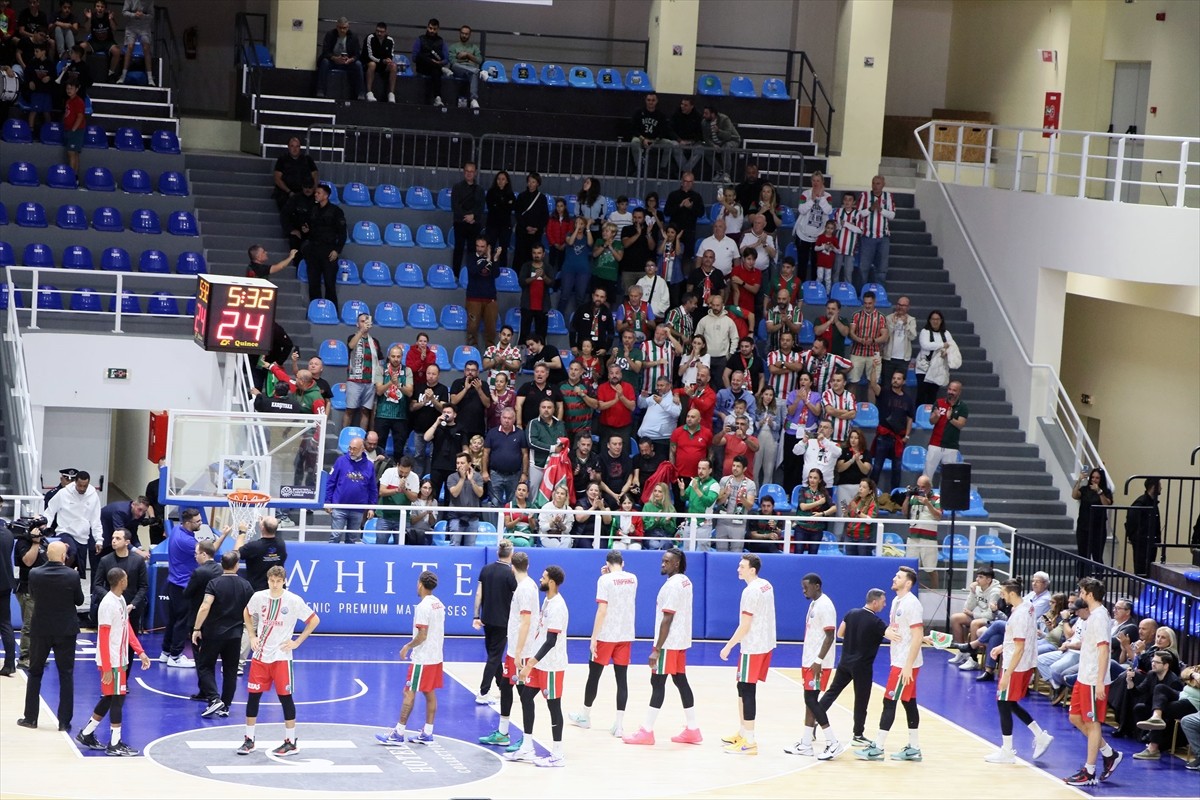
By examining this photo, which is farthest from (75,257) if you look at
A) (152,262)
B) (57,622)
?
(57,622)

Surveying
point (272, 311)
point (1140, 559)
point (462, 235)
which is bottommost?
point (1140, 559)

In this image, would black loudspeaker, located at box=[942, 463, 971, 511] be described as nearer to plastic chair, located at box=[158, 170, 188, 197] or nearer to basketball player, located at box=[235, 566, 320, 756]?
basketball player, located at box=[235, 566, 320, 756]

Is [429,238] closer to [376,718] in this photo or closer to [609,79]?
[609,79]

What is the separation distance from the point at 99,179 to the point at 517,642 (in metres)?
13.3

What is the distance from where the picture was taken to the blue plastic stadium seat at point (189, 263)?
77.5ft

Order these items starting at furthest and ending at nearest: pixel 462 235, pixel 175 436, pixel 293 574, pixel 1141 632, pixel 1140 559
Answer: pixel 462 235, pixel 1140 559, pixel 293 574, pixel 175 436, pixel 1141 632

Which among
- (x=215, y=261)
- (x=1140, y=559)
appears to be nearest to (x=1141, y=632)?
(x=1140, y=559)

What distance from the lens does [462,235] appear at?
2419 centimetres

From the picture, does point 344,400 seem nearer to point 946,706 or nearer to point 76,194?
point 76,194

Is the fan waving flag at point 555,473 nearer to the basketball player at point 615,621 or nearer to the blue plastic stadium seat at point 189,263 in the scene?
the basketball player at point 615,621

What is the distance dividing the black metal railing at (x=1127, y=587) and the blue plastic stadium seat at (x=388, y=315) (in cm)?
897

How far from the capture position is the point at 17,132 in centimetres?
2461

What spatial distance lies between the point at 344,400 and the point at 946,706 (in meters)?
8.79

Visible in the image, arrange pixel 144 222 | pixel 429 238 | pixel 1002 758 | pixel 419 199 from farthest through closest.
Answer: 1. pixel 419 199
2. pixel 429 238
3. pixel 144 222
4. pixel 1002 758
